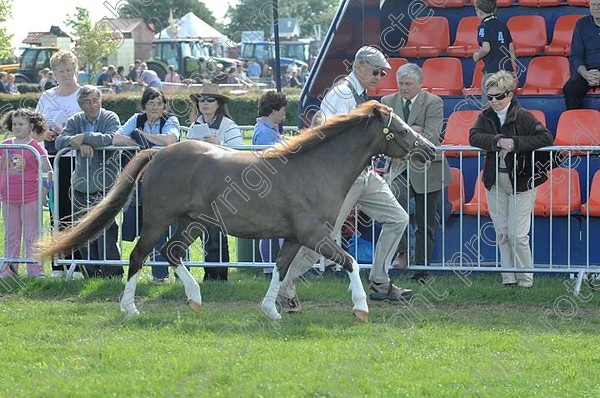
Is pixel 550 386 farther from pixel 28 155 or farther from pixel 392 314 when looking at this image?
pixel 28 155

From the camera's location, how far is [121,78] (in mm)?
46031

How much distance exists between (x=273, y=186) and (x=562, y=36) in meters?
6.44

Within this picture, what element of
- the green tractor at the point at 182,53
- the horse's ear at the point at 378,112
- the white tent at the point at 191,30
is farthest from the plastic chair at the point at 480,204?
the white tent at the point at 191,30

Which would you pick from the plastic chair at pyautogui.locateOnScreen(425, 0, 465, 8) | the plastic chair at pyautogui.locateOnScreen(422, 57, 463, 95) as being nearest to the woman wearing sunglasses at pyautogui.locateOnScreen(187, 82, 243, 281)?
the plastic chair at pyautogui.locateOnScreen(422, 57, 463, 95)

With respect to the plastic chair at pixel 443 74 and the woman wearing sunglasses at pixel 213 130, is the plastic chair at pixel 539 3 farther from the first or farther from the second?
the woman wearing sunglasses at pixel 213 130

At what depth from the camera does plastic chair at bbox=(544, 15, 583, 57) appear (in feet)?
46.1

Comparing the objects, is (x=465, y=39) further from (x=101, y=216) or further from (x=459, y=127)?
(x=101, y=216)

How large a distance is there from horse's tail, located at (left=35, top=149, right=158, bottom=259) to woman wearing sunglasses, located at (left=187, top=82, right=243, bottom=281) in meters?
1.52

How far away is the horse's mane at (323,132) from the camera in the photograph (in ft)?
30.3

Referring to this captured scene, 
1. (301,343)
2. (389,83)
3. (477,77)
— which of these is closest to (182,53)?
(477,77)

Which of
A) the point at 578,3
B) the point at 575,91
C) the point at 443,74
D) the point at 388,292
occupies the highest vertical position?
the point at 578,3

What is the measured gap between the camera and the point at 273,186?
914 centimetres

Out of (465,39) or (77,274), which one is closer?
(77,274)

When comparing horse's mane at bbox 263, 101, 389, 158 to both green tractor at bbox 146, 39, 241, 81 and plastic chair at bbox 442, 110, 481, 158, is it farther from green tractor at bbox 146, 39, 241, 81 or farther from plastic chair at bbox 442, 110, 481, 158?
green tractor at bbox 146, 39, 241, 81
